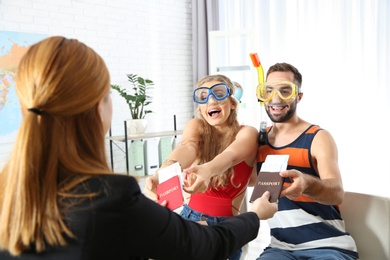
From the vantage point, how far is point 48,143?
3.51 feet

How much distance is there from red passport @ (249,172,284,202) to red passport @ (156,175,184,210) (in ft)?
0.85

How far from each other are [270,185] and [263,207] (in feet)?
0.38

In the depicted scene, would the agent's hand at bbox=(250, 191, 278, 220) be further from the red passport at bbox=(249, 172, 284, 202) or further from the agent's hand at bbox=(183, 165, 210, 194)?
the agent's hand at bbox=(183, 165, 210, 194)

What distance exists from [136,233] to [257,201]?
58 cm

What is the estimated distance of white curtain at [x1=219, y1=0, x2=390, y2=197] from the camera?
434 centimetres

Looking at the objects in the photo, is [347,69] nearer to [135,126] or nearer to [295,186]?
[135,126]

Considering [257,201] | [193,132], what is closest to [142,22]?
[193,132]

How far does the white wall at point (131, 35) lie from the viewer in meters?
4.21

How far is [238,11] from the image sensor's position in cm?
530

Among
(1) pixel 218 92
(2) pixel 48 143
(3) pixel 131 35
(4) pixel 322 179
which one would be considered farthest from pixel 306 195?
(3) pixel 131 35

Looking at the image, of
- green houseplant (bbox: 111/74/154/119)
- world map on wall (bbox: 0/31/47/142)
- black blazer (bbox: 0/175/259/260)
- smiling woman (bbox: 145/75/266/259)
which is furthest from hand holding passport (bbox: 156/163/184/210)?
green houseplant (bbox: 111/74/154/119)

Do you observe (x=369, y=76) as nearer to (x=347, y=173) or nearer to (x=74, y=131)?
(x=347, y=173)

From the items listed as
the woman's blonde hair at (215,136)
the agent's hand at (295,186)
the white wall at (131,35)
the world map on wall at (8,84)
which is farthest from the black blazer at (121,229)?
the white wall at (131,35)

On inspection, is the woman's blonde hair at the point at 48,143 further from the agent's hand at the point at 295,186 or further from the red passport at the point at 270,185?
the agent's hand at the point at 295,186
